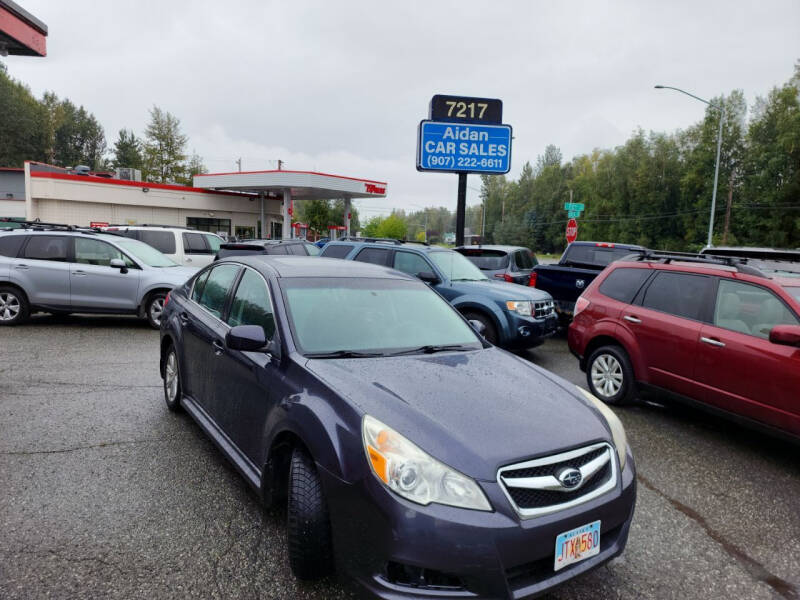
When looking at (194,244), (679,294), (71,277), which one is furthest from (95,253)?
(679,294)

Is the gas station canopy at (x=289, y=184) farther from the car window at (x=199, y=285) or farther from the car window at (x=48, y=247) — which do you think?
the car window at (x=199, y=285)

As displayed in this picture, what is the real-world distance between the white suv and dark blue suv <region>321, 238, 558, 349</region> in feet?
20.0

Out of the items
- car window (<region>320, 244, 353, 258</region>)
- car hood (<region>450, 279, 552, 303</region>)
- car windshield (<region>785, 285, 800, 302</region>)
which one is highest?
car window (<region>320, 244, 353, 258</region>)

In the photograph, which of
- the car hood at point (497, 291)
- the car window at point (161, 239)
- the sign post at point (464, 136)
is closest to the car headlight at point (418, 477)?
the car hood at point (497, 291)

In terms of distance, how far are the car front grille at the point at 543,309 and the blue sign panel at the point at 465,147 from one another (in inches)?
296

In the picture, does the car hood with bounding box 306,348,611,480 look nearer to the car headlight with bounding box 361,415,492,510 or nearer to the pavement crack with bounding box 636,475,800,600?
the car headlight with bounding box 361,415,492,510

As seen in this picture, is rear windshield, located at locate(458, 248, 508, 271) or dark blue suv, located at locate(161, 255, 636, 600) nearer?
dark blue suv, located at locate(161, 255, 636, 600)

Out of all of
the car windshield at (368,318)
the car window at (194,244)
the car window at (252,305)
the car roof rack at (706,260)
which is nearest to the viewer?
the car windshield at (368,318)

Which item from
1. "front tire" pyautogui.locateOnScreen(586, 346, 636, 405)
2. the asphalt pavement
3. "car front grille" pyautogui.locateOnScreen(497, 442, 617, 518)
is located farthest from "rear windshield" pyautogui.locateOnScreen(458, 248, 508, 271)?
"car front grille" pyautogui.locateOnScreen(497, 442, 617, 518)

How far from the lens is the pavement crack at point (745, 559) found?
2812mm

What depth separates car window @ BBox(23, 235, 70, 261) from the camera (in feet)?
30.9

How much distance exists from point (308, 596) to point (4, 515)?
6.82 feet

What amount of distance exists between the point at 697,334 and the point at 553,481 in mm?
3486

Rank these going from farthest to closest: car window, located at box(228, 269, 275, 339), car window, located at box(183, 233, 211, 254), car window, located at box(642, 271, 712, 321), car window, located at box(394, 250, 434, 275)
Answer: car window, located at box(183, 233, 211, 254)
car window, located at box(394, 250, 434, 275)
car window, located at box(642, 271, 712, 321)
car window, located at box(228, 269, 275, 339)
